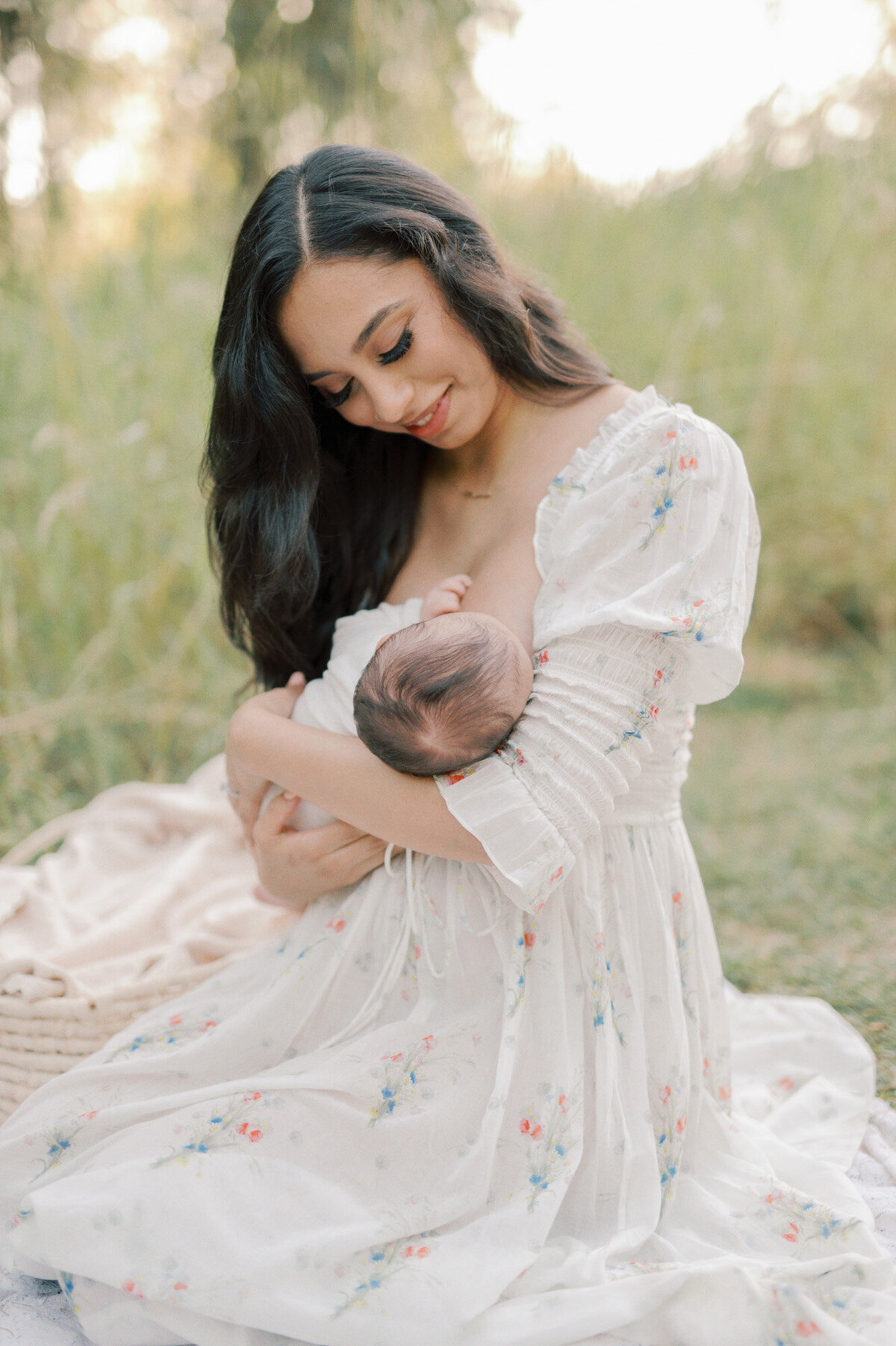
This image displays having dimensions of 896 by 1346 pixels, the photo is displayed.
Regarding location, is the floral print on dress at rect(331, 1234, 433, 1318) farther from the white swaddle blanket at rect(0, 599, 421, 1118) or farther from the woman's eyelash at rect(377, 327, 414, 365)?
the woman's eyelash at rect(377, 327, 414, 365)

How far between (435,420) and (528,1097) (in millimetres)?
896

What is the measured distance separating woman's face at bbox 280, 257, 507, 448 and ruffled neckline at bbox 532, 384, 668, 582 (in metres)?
0.18

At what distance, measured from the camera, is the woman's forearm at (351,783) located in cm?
120

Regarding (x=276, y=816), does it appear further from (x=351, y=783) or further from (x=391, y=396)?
(x=391, y=396)

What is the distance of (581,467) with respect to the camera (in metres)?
1.33

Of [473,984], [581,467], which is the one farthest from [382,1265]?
[581,467]

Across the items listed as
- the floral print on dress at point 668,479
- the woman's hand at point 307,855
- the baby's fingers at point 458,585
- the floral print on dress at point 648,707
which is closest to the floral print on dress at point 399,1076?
the woman's hand at point 307,855

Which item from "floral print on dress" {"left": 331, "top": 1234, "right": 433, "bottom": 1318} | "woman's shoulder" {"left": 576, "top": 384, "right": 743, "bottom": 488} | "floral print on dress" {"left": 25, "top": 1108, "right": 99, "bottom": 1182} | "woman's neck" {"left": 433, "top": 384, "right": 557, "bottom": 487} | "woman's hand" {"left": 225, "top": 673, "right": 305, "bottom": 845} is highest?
"woman's neck" {"left": 433, "top": 384, "right": 557, "bottom": 487}

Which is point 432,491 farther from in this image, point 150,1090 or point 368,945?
point 150,1090

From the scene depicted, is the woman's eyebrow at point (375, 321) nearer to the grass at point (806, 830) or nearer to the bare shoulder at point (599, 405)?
the bare shoulder at point (599, 405)

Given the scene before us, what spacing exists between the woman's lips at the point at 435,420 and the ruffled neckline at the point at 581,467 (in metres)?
0.18

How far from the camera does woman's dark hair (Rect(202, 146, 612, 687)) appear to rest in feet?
4.30

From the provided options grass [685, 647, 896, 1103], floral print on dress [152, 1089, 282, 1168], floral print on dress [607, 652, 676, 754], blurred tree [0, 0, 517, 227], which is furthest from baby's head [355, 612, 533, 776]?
blurred tree [0, 0, 517, 227]

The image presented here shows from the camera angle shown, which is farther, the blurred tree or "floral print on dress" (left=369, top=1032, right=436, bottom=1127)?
the blurred tree
